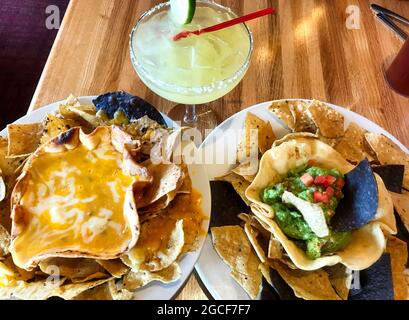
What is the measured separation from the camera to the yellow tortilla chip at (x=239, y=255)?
1.20 meters

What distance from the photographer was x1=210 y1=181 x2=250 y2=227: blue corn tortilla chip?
51.3 inches

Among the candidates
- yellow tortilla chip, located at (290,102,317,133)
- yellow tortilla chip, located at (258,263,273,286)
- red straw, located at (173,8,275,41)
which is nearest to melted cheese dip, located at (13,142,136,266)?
yellow tortilla chip, located at (258,263,273,286)

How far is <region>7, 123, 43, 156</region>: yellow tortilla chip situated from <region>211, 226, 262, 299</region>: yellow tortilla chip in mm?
576

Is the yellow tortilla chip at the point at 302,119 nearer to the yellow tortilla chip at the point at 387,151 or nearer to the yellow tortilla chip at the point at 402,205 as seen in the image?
the yellow tortilla chip at the point at 387,151

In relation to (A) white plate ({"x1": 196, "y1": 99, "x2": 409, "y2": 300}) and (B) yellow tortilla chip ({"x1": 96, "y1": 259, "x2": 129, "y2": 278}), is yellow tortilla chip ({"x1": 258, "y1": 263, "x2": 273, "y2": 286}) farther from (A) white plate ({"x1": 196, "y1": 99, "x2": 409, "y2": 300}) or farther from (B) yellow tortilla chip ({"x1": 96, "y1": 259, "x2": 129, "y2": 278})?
(B) yellow tortilla chip ({"x1": 96, "y1": 259, "x2": 129, "y2": 278})

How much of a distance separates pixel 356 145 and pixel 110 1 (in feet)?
4.04

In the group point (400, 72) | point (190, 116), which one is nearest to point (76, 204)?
point (190, 116)

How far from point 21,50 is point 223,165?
1.80 m

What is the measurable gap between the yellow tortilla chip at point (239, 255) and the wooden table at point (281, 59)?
0.54 meters

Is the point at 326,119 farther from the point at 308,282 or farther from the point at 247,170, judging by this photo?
the point at 308,282

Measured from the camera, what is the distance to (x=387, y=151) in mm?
1400

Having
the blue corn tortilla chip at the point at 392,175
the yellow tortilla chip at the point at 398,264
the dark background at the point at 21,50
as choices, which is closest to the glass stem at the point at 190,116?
the blue corn tortilla chip at the point at 392,175
